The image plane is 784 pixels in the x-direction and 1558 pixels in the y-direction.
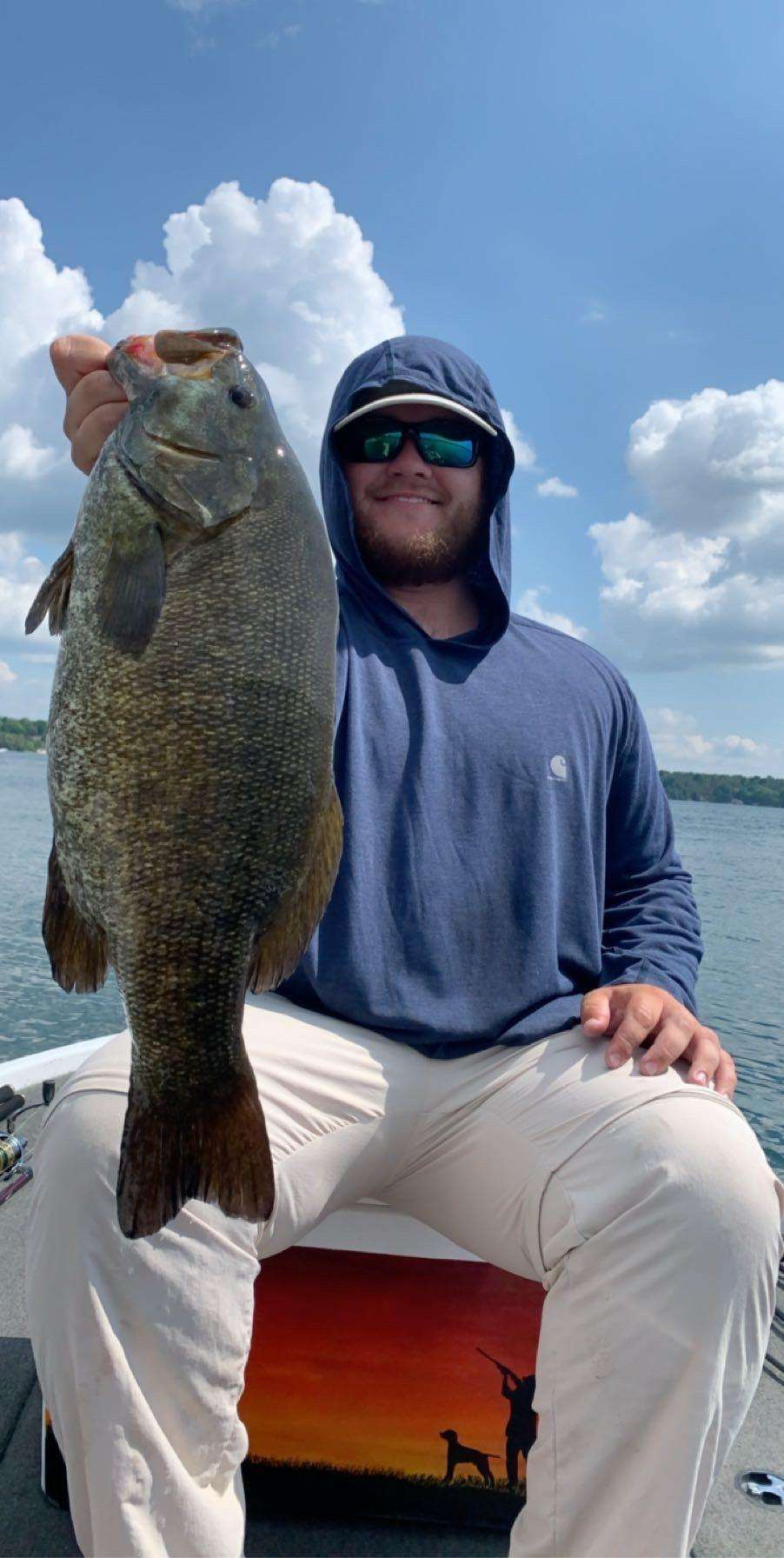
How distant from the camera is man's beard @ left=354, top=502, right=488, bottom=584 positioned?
3160mm

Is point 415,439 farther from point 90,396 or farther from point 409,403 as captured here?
point 90,396

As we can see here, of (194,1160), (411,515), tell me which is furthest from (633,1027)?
(411,515)

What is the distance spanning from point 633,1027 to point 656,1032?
7 centimetres

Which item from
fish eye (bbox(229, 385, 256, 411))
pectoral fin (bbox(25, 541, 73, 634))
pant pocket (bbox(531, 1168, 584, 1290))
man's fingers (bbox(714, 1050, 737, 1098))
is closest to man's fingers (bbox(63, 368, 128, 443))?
fish eye (bbox(229, 385, 256, 411))

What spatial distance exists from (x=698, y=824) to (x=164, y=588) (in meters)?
70.4

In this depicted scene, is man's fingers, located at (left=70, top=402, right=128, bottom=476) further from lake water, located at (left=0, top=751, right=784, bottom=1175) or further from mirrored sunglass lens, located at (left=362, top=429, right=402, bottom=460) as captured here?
lake water, located at (left=0, top=751, right=784, bottom=1175)

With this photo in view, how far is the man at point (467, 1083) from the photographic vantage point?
1729 millimetres

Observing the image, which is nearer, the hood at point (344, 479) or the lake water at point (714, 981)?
the hood at point (344, 479)

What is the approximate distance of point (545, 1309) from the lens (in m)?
2.01

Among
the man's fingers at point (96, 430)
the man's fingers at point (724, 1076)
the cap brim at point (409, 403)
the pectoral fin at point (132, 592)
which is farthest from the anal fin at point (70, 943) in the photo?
the cap brim at point (409, 403)

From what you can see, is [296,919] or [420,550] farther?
[420,550]

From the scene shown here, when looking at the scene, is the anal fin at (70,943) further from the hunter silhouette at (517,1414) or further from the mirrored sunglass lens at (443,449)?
the mirrored sunglass lens at (443,449)

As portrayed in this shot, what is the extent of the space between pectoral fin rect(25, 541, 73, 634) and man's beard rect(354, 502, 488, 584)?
1429mm

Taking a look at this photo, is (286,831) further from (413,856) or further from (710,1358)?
(710,1358)
